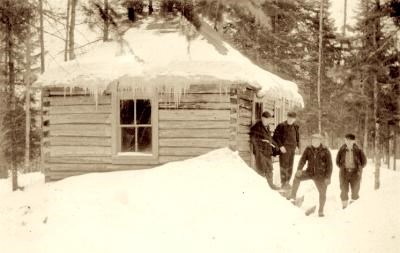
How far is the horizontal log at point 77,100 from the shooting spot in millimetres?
12859

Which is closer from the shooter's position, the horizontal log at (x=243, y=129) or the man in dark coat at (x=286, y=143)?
the man in dark coat at (x=286, y=143)

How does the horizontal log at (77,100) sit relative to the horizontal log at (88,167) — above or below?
above

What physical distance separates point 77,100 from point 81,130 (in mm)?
797

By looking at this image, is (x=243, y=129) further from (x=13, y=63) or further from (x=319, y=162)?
(x=13, y=63)

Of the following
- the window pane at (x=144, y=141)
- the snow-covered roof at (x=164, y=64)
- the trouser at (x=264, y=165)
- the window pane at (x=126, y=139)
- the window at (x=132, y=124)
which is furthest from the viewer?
the window pane at (x=144, y=141)

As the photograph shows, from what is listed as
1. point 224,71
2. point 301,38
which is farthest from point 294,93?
point 301,38

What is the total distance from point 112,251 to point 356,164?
21.5ft

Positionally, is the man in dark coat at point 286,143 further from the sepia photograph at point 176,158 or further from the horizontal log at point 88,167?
the horizontal log at point 88,167

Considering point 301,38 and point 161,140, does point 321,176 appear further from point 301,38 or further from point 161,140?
point 301,38

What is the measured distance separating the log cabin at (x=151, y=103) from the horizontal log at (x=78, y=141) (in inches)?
1.0

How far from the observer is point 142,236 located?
824 centimetres

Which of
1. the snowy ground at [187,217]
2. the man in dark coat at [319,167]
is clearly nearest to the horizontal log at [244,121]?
the snowy ground at [187,217]

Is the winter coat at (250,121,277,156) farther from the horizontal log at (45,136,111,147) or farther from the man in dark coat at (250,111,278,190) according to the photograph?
the horizontal log at (45,136,111,147)

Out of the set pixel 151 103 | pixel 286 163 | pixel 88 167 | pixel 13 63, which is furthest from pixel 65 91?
pixel 13 63
